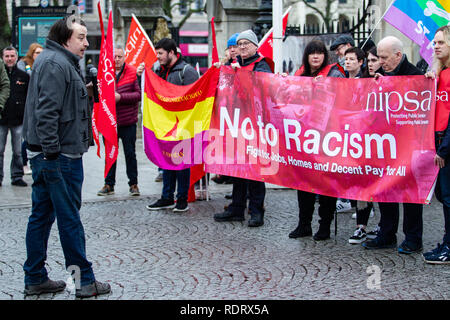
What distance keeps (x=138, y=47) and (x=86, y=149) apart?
231 inches

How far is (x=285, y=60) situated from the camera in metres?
12.6

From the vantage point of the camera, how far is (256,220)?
772cm

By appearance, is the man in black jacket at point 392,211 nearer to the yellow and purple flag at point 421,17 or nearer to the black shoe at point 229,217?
the yellow and purple flag at point 421,17

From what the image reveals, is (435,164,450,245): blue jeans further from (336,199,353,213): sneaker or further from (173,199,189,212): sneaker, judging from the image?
(173,199,189,212): sneaker

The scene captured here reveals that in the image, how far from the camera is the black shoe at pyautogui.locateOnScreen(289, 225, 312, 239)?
718 cm

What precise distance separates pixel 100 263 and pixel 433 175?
3.15m

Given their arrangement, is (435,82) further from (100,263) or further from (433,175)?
(100,263)

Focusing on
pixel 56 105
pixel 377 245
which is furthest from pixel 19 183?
pixel 377 245

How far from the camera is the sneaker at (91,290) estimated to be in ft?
17.0

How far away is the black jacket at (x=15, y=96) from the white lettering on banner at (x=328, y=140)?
4365 millimetres

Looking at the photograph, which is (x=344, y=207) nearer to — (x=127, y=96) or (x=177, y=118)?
(x=177, y=118)

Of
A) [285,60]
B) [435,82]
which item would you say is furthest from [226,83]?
[285,60]

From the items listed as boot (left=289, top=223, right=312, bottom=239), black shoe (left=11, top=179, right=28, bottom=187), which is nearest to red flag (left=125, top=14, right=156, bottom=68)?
black shoe (left=11, top=179, right=28, bottom=187)

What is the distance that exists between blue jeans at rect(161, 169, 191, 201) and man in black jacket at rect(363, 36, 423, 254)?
2.72 meters
